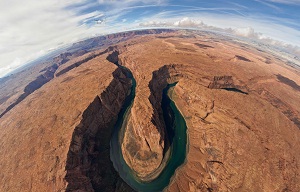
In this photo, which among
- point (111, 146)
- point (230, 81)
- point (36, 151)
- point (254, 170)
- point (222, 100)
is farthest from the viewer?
point (230, 81)

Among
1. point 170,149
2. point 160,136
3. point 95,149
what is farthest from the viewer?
point 170,149

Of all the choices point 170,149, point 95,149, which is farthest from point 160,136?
point 95,149

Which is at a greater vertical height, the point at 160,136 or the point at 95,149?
the point at 160,136

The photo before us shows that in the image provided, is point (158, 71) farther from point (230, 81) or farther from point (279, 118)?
point (279, 118)

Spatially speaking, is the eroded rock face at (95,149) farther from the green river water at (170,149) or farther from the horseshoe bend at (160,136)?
the green river water at (170,149)

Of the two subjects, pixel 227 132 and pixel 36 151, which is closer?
pixel 36 151

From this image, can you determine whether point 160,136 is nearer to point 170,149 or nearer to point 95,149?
point 170,149

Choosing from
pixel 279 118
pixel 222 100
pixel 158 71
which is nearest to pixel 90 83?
pixel 158 71

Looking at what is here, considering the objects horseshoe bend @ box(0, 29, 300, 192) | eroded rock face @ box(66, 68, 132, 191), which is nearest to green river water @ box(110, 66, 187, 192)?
horseshoe bend @ box(0, 29, 300, 192)

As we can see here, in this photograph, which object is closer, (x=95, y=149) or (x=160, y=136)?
(x=160, y=136)
